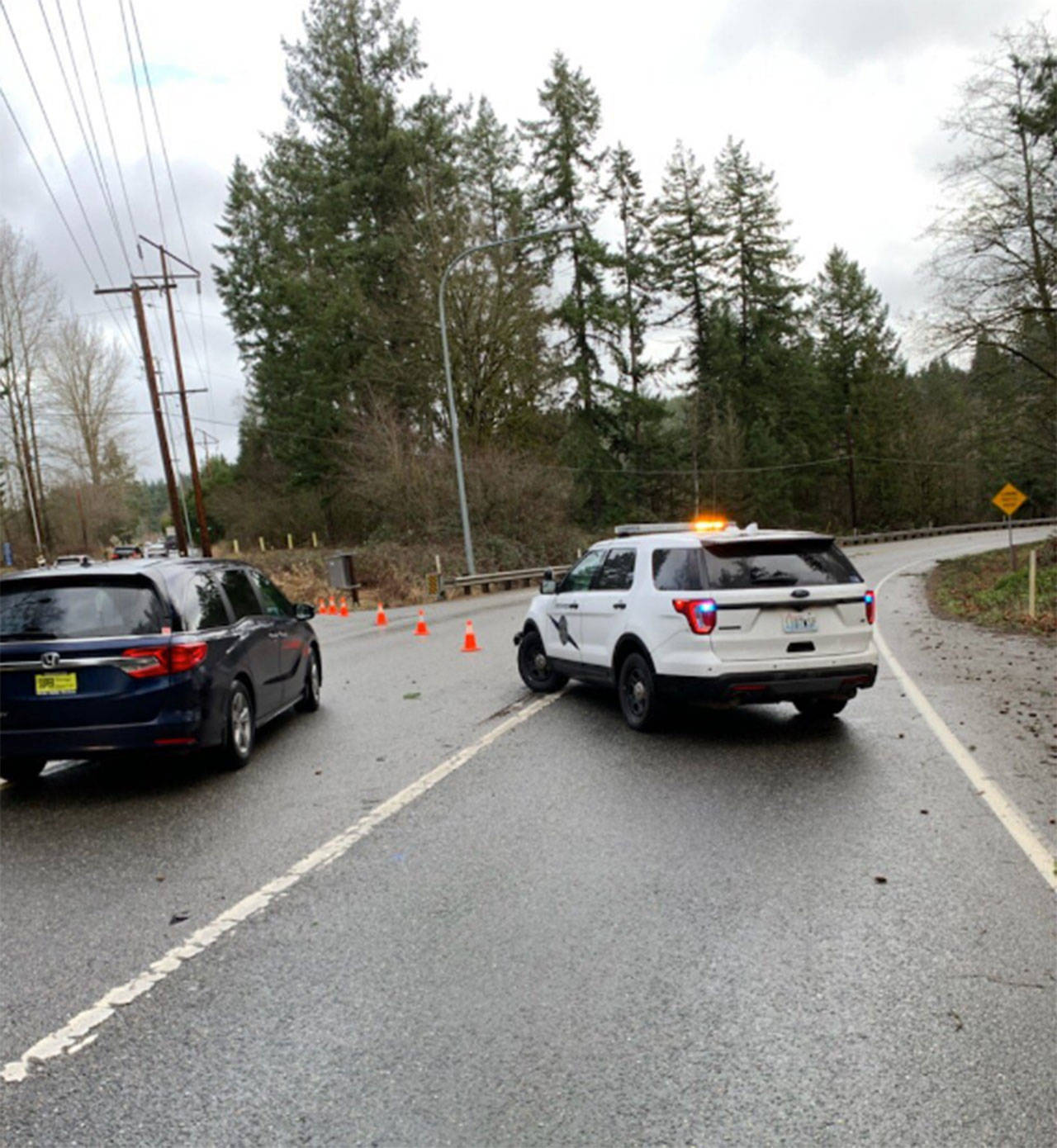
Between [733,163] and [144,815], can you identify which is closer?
[144,815]

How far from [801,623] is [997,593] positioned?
56.5 ft

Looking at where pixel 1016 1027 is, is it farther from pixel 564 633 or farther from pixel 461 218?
pixel 461 218

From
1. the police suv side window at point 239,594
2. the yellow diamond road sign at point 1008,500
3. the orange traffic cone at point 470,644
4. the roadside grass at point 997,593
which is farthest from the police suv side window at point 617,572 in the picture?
the yellow diamond road sign at point 1008,500

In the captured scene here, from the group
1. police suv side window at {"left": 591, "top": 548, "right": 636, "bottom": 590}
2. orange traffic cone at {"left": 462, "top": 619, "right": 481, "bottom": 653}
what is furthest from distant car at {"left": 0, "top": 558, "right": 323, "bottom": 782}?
orange traffic cone at {"left": 462, "top": 619, "right": 481, "bottom": 653}

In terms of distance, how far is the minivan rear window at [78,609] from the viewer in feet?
21.6

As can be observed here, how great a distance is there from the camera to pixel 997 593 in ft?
73.3

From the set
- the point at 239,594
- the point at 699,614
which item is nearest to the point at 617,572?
the point at 699,614

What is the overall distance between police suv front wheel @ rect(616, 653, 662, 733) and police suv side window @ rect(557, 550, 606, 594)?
4.02 feet

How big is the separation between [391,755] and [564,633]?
266cm

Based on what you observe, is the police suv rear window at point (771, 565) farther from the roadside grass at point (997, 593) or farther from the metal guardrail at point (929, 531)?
the metal guardrail at point (929, 531)

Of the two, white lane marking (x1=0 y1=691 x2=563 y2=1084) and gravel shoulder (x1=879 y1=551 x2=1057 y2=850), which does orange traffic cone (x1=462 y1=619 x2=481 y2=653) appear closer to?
gravel shoulder (x1=879 y1=551 x2=1057 y2=850)

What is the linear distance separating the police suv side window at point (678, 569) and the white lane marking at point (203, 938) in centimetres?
228

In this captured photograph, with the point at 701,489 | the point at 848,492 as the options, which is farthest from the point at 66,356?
the point at 848,492

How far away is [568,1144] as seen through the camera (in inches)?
103
